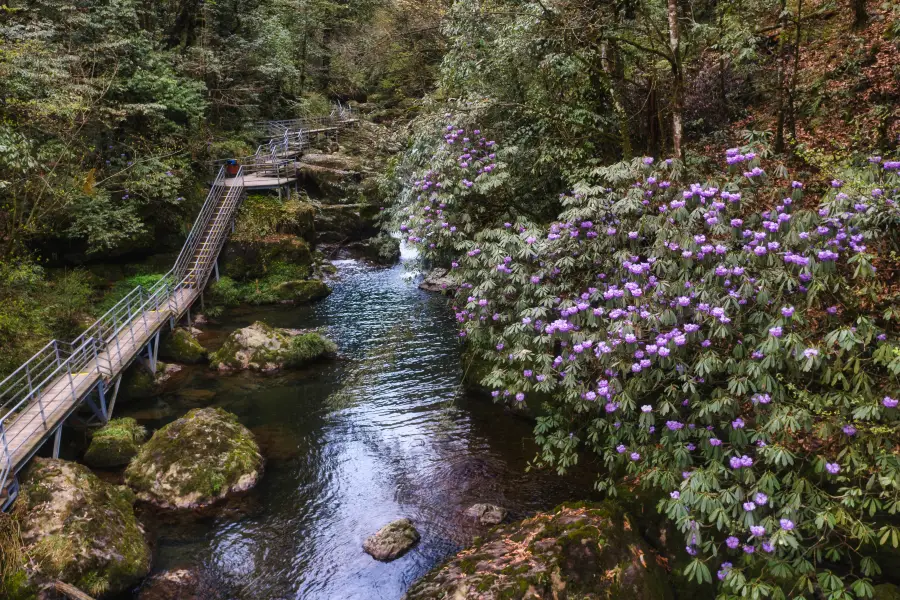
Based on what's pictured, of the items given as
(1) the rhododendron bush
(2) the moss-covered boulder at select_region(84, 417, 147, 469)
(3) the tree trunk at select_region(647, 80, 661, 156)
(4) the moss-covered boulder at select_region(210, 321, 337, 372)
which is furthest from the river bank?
(3) the tree trunk at select_region(647, 80, 661, 156)

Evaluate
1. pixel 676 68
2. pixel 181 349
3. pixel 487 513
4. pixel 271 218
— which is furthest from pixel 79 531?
pixel 271 218

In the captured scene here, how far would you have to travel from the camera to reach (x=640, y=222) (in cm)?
655

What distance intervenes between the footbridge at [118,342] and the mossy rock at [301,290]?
2.41 m

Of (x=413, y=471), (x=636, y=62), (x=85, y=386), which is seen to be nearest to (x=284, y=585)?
(x=413, y=471)

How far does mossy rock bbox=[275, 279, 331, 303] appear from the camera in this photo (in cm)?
1933

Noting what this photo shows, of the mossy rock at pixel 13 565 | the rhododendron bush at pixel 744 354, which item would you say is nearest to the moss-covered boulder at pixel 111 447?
the mossy rock at pixel 13 565

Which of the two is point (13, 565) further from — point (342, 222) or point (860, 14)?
point (342, 222)

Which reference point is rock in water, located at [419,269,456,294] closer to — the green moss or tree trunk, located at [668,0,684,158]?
the green moss

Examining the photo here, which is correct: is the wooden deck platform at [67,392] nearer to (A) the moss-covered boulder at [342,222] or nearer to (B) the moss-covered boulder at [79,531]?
(B) the moss-covered boulder at [79,531]

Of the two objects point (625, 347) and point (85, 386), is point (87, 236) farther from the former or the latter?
point (625, 347)

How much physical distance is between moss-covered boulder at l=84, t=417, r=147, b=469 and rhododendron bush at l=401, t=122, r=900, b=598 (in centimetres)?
716

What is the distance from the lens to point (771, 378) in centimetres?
491

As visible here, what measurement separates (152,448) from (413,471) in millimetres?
4455

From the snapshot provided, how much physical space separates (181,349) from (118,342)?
2.56 metres
